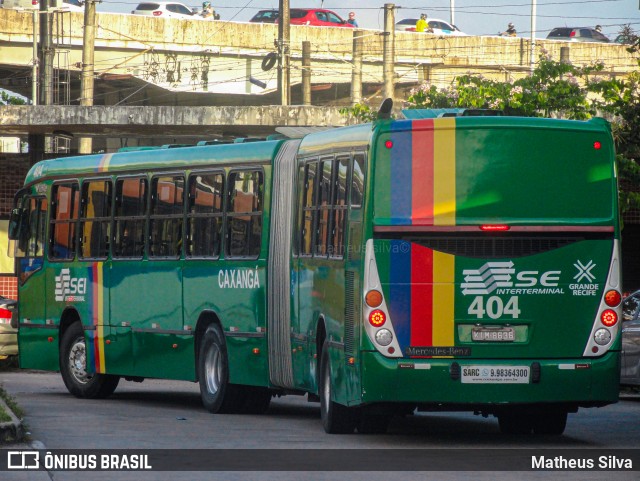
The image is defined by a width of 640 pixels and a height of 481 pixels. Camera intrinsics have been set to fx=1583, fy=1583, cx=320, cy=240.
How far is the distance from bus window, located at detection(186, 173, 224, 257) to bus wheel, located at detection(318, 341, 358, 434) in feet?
11.4

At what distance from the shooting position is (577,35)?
7206 centimetres

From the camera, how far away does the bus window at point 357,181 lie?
1358cm

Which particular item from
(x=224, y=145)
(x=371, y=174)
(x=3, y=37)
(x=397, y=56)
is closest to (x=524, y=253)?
(x=371, y=174)

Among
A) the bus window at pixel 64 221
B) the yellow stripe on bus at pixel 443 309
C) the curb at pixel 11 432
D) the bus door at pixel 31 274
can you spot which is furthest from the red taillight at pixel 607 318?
the bus door at pixel 31 274

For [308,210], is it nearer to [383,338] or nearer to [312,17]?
[383,338]

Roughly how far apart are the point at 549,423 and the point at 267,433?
8.69 feet

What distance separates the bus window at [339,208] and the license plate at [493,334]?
4.89 feet

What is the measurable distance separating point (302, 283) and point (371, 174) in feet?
7.97

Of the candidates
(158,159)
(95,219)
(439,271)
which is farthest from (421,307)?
(95,219)

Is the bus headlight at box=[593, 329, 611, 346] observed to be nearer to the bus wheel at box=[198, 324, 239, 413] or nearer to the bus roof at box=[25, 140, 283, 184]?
the bus roof at box=[25, 140, 283, 184]

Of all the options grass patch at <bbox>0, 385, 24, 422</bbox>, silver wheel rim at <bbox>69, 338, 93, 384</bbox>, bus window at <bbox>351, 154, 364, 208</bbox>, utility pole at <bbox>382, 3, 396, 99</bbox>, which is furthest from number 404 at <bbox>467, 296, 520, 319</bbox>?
utility pole at <bbox>382, 3, 396, 99</bbox>

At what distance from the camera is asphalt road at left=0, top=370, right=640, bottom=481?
445 inches

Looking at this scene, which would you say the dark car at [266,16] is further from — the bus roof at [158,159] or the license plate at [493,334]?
the license plate at [493,334]

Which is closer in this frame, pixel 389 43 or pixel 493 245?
pixel 493 245
